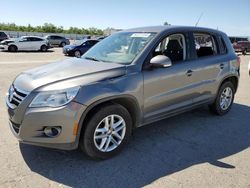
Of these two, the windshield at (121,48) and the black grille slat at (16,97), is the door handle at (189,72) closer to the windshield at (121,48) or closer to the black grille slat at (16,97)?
the windshield at (121,48)

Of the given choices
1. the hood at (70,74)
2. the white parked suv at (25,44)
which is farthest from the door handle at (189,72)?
the white parked suv at (25,44)

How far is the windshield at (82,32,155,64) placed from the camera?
174 inches

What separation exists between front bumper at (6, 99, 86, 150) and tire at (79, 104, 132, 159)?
196mm

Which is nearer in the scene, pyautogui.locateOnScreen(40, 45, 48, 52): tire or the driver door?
the driver door

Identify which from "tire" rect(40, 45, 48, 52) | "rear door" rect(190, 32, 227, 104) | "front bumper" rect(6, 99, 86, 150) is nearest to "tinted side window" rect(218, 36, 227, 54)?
"rear door" rect(190, 32, 227, 104)

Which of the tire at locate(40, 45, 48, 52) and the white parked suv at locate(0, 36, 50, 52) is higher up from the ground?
the white parked suv at locate(0, 36, 50, 52)

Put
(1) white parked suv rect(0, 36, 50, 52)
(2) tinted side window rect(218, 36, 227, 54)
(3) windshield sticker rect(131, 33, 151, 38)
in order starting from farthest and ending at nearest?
(1) white parked suv rect(0, 36, 50, 52) → (2) tinted side window rect(218, 36, 227, 54) → (3) windshield sticker rect(131, 33, 151, 38)

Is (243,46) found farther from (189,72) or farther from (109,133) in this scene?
(109,133)

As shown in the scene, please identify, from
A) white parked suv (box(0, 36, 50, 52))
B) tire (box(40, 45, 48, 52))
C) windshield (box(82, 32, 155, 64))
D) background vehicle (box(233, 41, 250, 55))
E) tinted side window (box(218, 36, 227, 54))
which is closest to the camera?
windshield (box(82, 32, 155, 64))

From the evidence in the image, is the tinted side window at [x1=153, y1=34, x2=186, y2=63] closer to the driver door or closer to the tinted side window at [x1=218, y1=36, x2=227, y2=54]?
the driver door

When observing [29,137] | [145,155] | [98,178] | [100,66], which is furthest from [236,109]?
[29,137]

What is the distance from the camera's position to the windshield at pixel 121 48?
4426 mm

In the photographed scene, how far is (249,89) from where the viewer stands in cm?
929

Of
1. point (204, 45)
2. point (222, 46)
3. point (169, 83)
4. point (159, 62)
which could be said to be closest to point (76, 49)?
point (222, 46)
